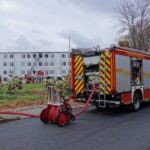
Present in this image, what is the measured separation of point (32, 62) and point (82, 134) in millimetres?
87229

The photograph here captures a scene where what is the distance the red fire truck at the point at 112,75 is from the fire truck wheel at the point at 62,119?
10.3 ft

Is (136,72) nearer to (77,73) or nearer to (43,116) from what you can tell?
(77,73)

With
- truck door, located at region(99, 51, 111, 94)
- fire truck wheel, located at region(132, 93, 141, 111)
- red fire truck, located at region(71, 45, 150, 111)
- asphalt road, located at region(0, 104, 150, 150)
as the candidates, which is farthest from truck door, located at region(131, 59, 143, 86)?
asphalt road, located at region(0, 104, 150, 150)

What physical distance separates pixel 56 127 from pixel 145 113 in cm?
492

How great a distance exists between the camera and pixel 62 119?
10.5 meters

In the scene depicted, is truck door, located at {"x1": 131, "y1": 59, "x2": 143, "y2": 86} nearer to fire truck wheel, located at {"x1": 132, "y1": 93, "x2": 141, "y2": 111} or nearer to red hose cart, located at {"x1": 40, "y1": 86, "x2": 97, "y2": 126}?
fire truck wheel, located at {"x1": 132, "y1": 93, "x2": 141, "y2": 111}

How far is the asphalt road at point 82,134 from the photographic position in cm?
788

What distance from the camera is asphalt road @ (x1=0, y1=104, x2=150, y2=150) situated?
7.88 metres

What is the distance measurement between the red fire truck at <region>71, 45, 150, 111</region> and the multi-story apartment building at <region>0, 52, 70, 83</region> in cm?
7975

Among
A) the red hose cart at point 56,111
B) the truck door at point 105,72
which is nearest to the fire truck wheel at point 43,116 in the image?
the red hose cart at point 56,111

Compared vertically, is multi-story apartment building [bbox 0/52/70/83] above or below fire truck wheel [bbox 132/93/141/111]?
above

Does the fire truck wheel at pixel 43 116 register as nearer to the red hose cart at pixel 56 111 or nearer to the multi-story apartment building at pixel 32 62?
the red hose cart at pixel 56 111

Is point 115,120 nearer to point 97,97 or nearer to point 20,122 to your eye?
point 97,97

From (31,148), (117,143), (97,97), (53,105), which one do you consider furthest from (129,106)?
(31,148)
